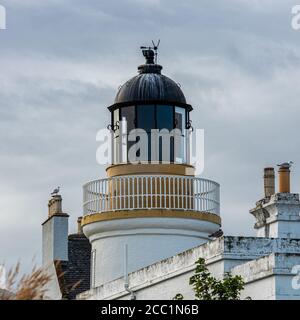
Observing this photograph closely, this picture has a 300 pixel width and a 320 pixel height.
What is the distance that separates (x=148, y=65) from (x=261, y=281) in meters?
13.8

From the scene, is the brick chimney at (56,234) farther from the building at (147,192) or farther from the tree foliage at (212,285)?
the tree foliage at (212,285)

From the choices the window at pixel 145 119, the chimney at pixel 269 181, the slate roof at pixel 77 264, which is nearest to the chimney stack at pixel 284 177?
the chimney at pixel 269 181

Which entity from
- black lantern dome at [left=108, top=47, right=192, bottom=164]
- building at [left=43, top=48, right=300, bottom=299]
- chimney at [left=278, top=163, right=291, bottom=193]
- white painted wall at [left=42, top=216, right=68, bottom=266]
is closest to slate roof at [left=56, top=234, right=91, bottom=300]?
white painted wall at [left=42, top=216, right=68, bottom=266]

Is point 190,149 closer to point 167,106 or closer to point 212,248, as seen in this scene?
point 167,106

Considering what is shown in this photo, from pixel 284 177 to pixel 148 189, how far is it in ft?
14.6

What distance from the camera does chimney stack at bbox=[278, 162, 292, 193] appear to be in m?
36.9

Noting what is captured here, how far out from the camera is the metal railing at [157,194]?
40.1 m

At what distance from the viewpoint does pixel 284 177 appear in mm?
37219

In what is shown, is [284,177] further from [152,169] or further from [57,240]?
[57,240]

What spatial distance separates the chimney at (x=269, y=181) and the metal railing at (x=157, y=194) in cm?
178

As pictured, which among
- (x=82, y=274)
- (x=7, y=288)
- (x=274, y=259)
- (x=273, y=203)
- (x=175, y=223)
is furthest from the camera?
(x=82, y=274)

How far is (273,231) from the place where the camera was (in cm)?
3622
